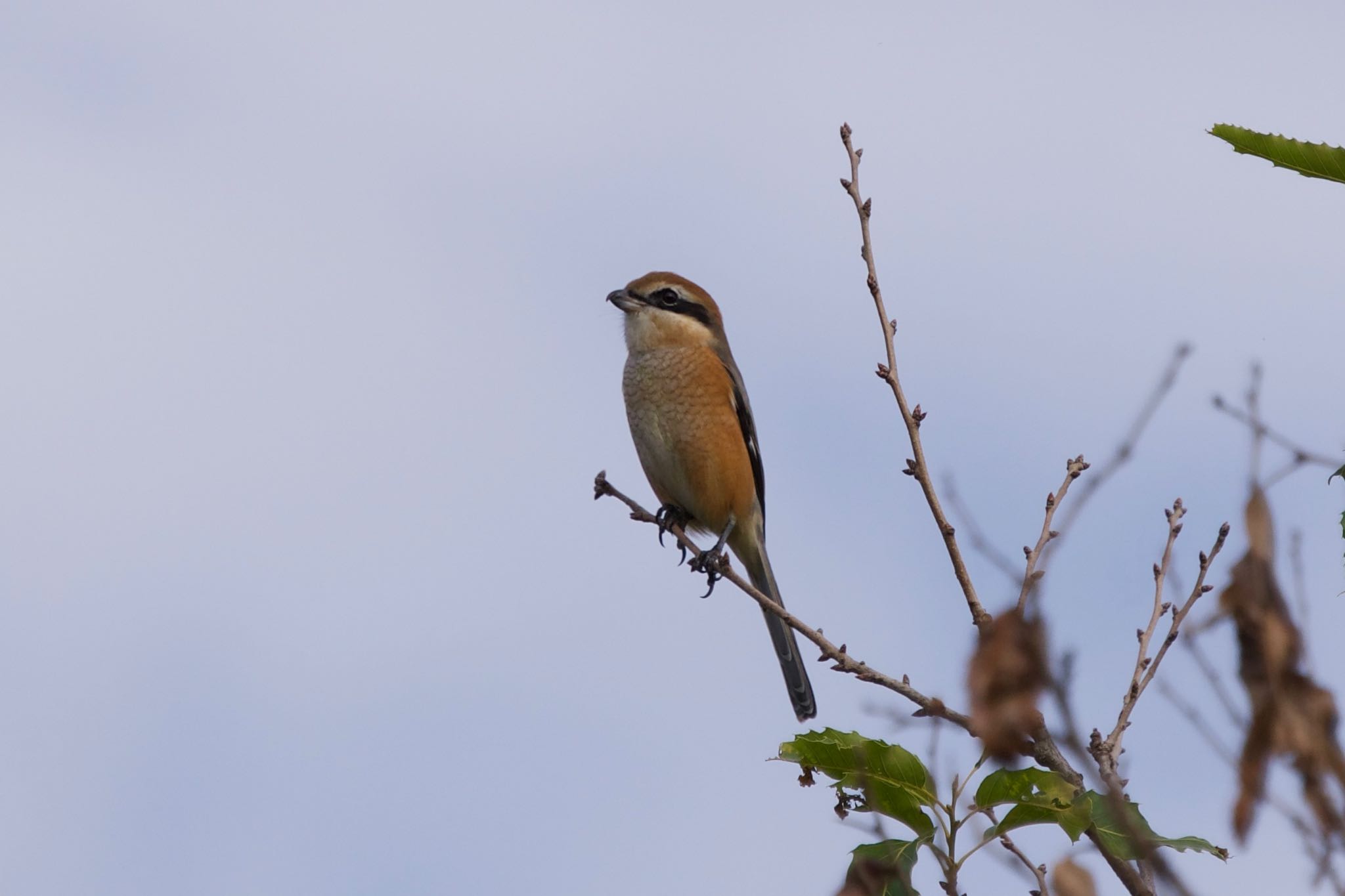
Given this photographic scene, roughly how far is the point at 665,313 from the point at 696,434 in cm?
73

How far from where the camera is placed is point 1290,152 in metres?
2.30

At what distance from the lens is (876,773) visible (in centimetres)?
281

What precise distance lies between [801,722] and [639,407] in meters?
1.57

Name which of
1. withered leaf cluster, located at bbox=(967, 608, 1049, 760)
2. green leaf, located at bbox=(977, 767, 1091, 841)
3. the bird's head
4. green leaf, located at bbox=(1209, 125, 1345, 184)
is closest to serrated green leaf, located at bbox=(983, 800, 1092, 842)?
green leaf, located at bbox=(977, 767, 1091, 841)

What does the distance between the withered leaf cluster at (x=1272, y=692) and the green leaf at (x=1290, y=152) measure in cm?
125

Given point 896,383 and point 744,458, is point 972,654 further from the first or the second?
point 744,458

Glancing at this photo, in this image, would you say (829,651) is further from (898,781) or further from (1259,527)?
(1259,527)

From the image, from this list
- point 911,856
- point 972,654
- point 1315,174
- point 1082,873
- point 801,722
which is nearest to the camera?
point 972,654

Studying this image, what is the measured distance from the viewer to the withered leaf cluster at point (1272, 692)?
1.22 metres

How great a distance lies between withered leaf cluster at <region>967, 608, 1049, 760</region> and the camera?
128 centimetres

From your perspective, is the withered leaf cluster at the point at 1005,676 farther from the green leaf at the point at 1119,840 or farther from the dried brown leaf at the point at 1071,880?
the green leaf at the point at 1119,840

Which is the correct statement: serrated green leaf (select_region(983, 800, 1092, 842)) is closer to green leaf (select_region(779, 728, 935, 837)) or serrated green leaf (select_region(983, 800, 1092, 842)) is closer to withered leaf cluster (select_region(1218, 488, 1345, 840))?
green leaf (select_region(779, 728, 935, 837))

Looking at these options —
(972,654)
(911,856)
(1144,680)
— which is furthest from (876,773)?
(972,654)

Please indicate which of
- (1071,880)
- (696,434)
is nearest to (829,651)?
(1071,880)
